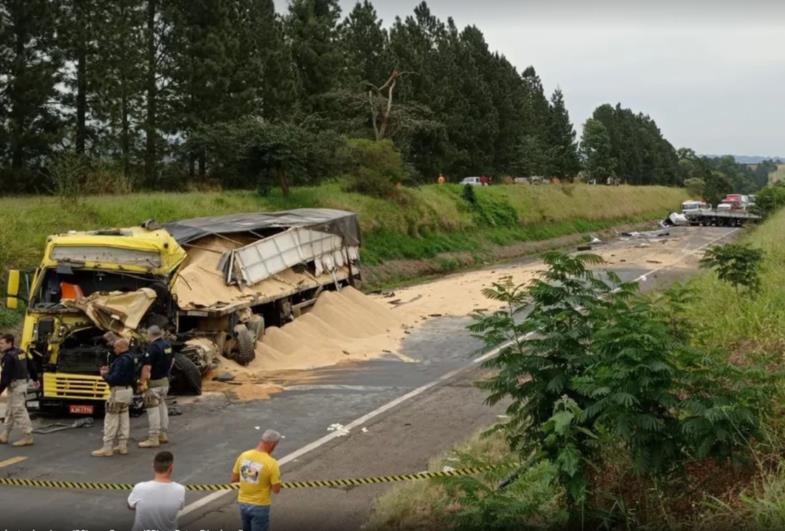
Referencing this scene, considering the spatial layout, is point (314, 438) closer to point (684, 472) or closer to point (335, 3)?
point (684, 472)

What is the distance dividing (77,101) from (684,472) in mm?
33654

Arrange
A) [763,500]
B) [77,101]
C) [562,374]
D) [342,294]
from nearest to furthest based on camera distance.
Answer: [763,500]
[562,374]
[342,294]
[77,101]

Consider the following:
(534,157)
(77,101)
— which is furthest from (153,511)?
(534,157)

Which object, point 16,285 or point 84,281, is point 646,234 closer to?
point 84,281

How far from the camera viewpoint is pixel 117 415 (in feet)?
39.3

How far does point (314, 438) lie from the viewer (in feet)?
42.7

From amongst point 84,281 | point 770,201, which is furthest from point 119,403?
point 770,201

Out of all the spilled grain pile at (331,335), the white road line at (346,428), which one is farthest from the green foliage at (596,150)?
the white road line at (346,428)

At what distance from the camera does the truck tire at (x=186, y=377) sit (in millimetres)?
15488

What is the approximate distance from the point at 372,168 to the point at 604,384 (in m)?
35.9

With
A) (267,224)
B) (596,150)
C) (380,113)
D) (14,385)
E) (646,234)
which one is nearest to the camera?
(14,385)

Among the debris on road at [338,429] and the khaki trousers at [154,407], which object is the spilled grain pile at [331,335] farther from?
the khaki trousers at [154,407]

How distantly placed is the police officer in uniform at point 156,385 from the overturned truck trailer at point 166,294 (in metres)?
1.47

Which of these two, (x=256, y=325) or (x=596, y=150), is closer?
(x=256, y=325)
